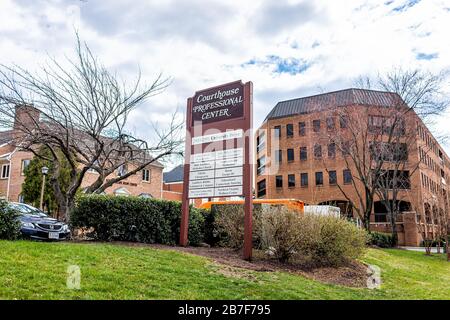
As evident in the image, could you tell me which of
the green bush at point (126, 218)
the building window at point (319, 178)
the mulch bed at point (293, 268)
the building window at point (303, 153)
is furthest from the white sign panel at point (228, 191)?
the building window at point (303, 153)

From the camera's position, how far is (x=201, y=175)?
11430 millimetres

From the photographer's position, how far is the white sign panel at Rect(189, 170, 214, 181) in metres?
11.3

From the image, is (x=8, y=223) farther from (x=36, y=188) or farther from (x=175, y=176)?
(x=175, y=176)

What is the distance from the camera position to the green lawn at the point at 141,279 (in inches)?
225

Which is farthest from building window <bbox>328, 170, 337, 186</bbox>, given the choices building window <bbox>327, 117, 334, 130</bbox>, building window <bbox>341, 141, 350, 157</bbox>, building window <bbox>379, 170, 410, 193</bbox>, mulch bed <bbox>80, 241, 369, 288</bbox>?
mulch bed <bbox>80, 241, 369, 288</bbox>

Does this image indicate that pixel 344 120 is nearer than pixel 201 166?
No

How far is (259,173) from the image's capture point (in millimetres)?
51969

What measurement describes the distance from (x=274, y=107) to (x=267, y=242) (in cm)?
4230

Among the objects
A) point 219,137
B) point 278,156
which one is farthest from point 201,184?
point 278,156

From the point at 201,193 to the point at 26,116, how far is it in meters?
6.74

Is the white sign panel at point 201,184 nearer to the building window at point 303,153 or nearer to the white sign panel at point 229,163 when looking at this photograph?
the white sign panel at point 229,163

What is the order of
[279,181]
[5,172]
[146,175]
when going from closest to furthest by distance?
[5,172], [146,175], [279,181]

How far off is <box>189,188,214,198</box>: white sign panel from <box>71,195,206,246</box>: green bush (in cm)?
94

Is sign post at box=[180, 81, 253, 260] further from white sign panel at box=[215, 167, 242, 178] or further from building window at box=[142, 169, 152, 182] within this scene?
building window at box=[142, 169, 152, 182]
